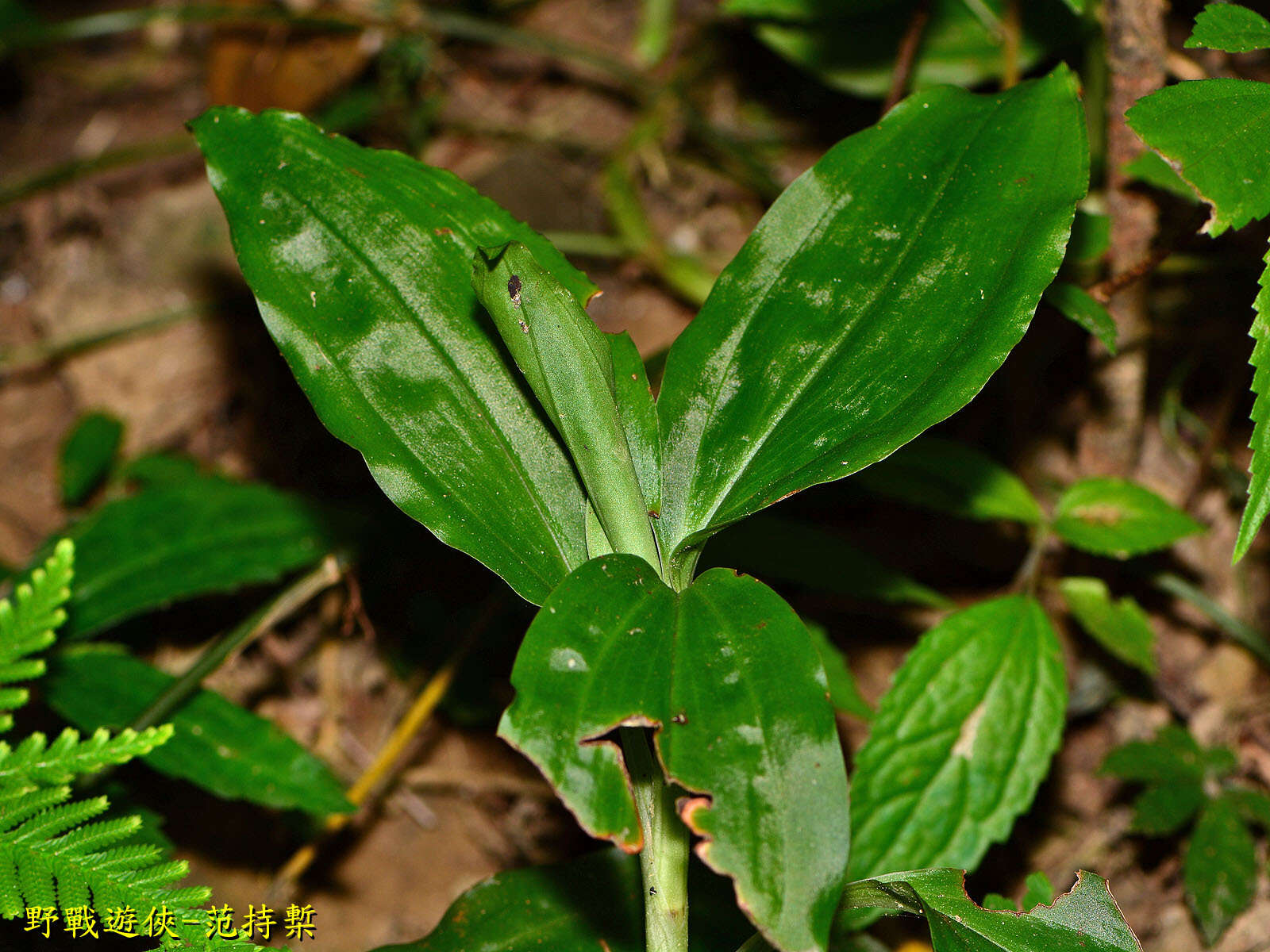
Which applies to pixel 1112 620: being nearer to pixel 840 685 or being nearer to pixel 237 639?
pixel 840 685

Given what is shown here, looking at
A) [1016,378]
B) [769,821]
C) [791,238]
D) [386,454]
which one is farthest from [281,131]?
[1016,378]

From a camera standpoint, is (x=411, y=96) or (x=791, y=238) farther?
(x=411, y=96)

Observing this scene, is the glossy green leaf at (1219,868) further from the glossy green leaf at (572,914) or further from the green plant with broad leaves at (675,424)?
the glossy green leaf at (572,914)

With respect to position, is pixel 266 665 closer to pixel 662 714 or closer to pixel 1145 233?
pixel 662 714

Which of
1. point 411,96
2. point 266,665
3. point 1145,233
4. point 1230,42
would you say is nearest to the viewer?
point 1230,42

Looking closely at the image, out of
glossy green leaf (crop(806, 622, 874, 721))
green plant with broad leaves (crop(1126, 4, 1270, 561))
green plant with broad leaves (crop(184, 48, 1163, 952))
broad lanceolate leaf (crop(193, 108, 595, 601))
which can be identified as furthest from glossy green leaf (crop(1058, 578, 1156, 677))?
broad lanceolate leaf (crop(193, 108, 595, 601))
